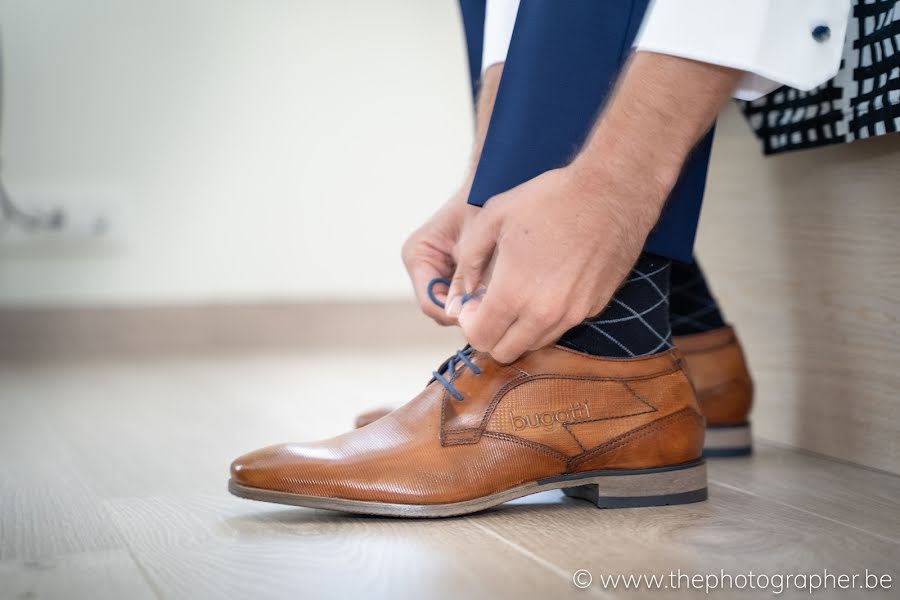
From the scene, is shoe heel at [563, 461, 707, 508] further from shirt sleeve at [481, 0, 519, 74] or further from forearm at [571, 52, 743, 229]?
shirt sleeve at [481, 0, 519, 74]

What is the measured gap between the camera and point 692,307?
1005mm

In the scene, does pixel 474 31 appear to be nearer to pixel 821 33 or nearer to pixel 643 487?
pixel 821 33

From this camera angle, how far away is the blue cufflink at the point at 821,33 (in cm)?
67

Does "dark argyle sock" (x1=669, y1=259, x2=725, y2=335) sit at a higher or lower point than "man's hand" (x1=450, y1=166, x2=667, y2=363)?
lower

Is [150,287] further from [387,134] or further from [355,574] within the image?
[355,574]

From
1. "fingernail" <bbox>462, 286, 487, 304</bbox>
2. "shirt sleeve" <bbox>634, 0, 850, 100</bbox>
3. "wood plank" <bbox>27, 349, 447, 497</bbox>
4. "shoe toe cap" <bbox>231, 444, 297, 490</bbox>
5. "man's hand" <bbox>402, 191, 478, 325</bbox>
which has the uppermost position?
"shirt sleeve" <bbox>634, 0, 850, 100</bbox>

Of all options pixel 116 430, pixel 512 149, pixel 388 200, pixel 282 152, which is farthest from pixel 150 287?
pixel 512 149

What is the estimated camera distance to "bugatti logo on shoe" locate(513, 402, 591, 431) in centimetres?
70

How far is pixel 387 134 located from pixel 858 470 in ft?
5.91

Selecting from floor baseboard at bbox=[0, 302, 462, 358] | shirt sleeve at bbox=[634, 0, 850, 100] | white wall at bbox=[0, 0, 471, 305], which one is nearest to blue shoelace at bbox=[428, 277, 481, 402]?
shirt sleeve at bbox=[634, 0, 850, 100]

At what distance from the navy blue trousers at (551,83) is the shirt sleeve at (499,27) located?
13 cm

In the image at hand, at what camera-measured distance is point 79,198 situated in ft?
7.00

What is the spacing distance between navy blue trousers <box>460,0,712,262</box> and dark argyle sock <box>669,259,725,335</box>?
0.35 metres

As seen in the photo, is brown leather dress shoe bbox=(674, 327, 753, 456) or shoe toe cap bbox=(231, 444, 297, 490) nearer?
shoe toe cap bbox=(231, 444, 297, 490)
